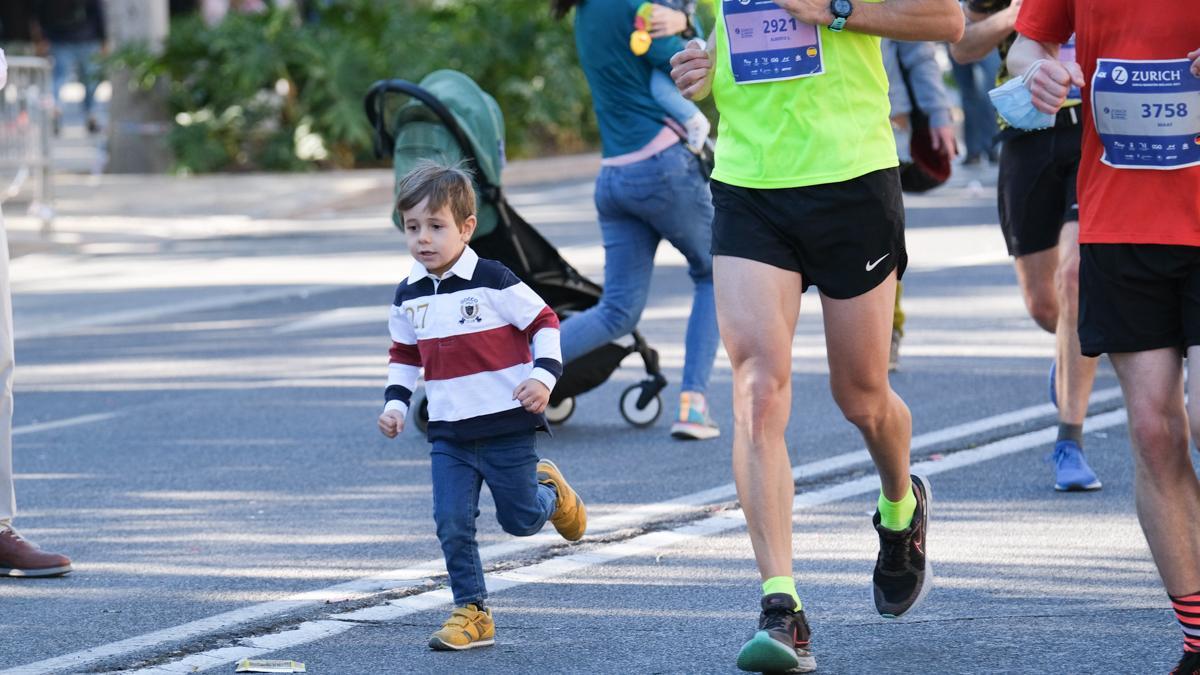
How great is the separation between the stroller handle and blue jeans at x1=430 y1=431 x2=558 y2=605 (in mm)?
2842

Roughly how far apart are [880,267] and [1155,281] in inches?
26.9

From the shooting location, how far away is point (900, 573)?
5.14m

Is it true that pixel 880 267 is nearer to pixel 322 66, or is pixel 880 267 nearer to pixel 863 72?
pixel 863 72

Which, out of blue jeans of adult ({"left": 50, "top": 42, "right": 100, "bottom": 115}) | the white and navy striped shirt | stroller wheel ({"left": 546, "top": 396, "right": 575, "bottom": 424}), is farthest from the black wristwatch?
blue jeans of adult ({"left": 50, "top": 42, "right": 100, "bottom": 115})

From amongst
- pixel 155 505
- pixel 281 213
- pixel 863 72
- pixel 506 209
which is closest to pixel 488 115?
pixel 506 209

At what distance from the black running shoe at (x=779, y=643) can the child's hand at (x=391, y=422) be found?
3.46 feet

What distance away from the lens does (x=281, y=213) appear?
59.3ft

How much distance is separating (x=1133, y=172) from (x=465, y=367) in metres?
1.78

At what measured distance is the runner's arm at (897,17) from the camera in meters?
4.77

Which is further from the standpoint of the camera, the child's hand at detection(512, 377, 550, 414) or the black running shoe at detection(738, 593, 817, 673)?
the child's hand at detection(512, 377, 550, 414)

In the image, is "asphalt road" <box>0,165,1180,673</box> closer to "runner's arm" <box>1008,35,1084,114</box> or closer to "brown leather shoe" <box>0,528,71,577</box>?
"brown leather shoe" <box>0,528,71,577</box>

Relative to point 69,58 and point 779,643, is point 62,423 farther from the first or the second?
point 69,58

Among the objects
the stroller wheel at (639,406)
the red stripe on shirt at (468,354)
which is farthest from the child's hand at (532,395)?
the stroller wheel at (639,406)

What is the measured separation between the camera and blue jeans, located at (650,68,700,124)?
774cm
